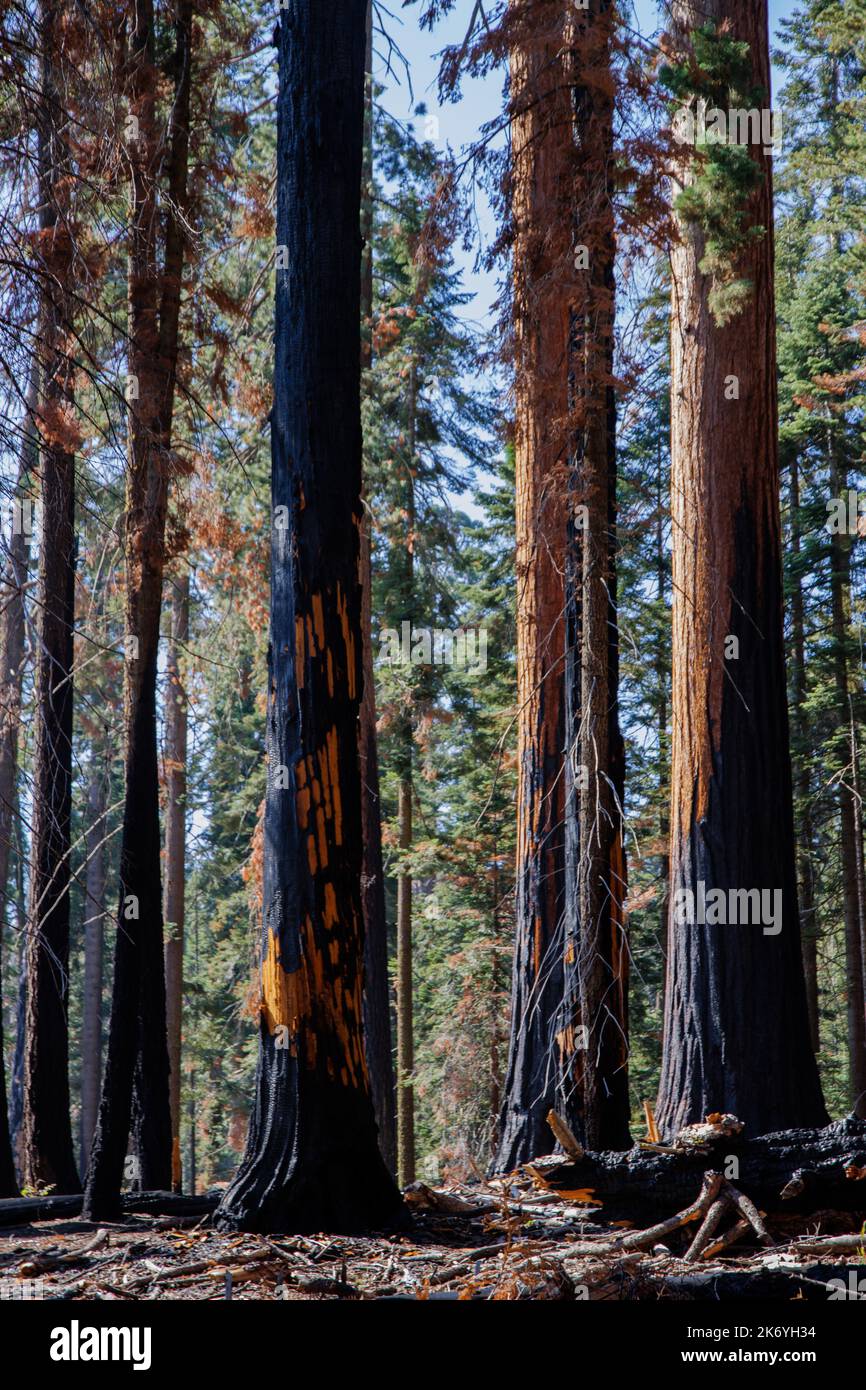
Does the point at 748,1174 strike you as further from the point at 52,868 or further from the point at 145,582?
the point at 52,868

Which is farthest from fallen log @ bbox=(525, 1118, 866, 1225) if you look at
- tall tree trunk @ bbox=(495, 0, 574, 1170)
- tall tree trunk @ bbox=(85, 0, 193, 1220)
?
tall tree trunk @ bbox=(85, 0, 193, 1220)

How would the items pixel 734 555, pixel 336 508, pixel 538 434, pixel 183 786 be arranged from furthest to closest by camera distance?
1. pixel 183 786
2. pixel 538 434
3. pixel 734 555
4. pixel 336 508

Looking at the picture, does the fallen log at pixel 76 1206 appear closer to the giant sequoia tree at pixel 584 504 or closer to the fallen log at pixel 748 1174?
the giant sequoia tree at pixel 584 504

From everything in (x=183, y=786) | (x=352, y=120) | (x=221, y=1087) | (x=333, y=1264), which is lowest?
(x=221, y=1087)

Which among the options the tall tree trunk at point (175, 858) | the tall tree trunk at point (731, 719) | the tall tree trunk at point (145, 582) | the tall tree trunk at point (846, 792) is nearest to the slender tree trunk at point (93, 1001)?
the tall tree trunk at point (175, 858)

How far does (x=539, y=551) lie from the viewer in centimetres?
780

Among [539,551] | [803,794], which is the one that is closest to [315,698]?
[539,551]

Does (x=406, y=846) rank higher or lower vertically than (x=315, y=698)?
lower

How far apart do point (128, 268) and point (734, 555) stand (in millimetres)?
4291

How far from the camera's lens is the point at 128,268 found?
24.7 ft

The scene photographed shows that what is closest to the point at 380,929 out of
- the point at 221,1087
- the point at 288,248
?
the point at 288,248

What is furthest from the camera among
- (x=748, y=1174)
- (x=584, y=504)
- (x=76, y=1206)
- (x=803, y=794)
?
(x=803, y=794)

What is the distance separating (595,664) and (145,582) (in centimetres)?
300

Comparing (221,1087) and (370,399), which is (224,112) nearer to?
(370,399)
